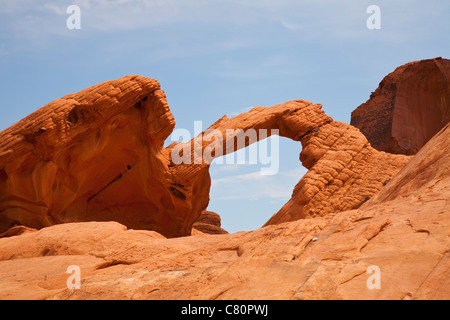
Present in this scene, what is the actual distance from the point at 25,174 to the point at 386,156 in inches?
331

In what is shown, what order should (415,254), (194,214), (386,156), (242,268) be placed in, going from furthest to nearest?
(194,214) < (386,156) < (242,268) < (415,254)

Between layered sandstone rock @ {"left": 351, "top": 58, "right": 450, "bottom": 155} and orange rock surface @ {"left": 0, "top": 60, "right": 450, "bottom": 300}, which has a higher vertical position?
layered sandstone rock @ {"left": 351, "top": 58, "right": 450, "bottom": 155}

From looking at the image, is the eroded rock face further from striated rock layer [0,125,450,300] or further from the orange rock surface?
striated rock layer [0,125,450,300]

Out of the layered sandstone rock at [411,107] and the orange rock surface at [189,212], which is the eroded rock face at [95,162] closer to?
the orange rock surface at [189,212]

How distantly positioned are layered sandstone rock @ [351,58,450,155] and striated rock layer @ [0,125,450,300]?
1177 cm

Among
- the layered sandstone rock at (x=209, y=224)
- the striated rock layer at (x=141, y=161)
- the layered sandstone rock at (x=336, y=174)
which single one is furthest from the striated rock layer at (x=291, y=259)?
the layered sandstone rock at (x=209, y=224)

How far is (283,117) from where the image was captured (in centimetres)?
1373

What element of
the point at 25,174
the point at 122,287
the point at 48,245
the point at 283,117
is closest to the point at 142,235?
the point at 48,245

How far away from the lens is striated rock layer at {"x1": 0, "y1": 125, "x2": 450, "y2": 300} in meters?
5.06

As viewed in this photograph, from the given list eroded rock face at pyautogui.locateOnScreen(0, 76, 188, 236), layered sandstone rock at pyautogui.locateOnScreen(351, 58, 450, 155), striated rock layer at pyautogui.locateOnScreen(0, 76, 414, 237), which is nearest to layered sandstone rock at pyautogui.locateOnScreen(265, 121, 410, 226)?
striated rock layer at pyautogui.locateOnScreen(0, 76, 414, 237)

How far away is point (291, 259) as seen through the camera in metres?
5.80

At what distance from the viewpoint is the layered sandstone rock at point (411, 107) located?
1972cm
